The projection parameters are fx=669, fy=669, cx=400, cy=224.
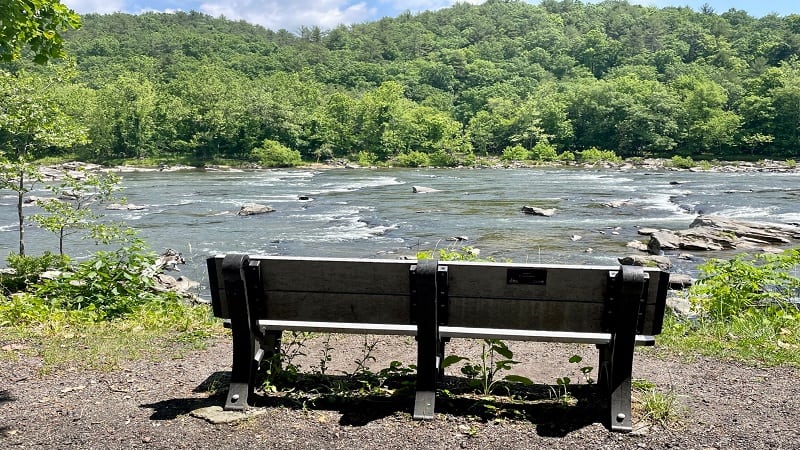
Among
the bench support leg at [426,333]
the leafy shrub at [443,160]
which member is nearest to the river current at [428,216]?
the bench support leg at [426,333]

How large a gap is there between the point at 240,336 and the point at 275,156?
213ft

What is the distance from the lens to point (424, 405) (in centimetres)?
376

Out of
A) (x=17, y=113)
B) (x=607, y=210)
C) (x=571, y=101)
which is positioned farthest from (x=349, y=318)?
(x=571, y=101)

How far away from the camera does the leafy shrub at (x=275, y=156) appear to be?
6656 cm

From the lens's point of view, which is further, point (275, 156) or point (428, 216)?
point (275, 156)

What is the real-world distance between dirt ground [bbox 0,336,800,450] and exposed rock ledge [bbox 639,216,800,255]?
1334cm

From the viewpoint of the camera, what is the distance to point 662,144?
71.1 m

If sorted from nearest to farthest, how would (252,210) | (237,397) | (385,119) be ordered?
(237,397) < (252,210) < (385,119)

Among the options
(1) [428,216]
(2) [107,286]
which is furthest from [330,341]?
(1) [428,216]

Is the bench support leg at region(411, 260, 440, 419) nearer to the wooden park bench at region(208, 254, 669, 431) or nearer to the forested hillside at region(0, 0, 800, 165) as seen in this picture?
the wooden park bench at region(208, 254, 669, 431)

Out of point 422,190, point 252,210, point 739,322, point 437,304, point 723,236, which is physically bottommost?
point 422,190

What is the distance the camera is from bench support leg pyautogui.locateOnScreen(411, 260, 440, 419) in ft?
11.9

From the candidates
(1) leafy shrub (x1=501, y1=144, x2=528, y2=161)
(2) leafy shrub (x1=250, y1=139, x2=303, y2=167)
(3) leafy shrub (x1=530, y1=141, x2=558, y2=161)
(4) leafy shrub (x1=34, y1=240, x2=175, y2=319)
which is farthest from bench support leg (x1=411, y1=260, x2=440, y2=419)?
(3) leafy shrub (x1=530, y1=141, x2=558, y2=161)

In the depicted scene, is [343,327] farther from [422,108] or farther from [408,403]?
[422,108]
